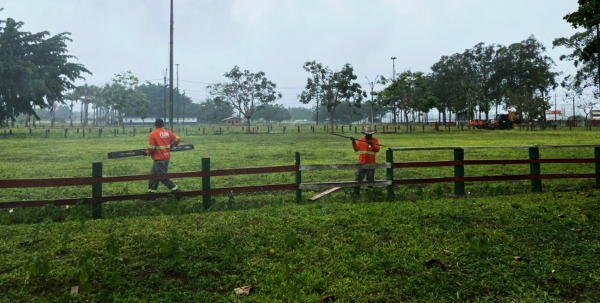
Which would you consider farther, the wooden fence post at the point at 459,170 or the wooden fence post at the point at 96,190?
the wooden fence post at the point at 459,170

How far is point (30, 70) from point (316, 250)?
34936 mm

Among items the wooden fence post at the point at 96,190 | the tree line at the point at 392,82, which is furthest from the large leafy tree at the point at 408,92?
the wooden fence post at the point at 96,190

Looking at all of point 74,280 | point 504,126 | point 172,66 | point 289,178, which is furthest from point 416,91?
point 74,280

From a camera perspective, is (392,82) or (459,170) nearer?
(459,170)

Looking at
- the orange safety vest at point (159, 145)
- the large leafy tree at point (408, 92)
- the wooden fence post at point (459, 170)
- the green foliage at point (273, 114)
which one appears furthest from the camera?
the green foliage at point (273, 114)

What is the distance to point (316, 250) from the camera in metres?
5.11

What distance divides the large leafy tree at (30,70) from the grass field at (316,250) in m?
30.3

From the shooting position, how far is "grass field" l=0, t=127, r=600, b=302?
3977mm

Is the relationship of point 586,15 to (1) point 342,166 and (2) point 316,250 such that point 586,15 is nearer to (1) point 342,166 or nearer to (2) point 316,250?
(1) point 342,166

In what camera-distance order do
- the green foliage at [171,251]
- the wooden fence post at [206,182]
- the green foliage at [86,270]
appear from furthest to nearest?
the wooden fence post at [206,182] → the green foliage at [171,251] → the green foliage at [86,270]

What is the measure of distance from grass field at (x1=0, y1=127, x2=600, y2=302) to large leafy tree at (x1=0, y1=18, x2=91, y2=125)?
1195 inches

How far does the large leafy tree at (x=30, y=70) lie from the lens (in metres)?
31.8

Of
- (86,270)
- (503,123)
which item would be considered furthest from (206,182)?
(503,123)

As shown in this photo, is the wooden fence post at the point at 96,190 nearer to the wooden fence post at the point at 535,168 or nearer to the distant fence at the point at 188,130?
the wooden fence post at the point at 535,168
